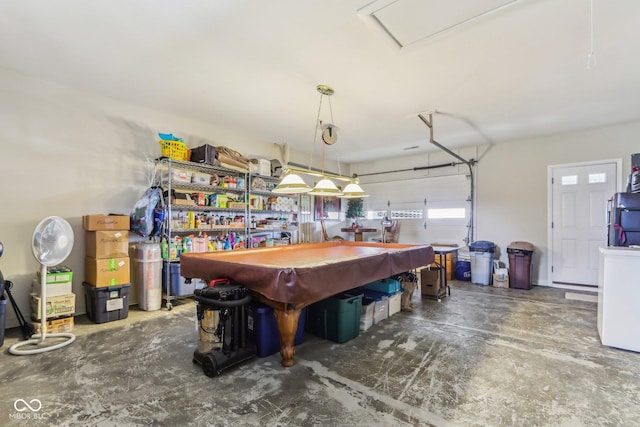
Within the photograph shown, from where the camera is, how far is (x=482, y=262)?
19.4 ft

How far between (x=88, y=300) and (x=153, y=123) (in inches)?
103

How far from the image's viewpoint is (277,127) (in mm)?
5332

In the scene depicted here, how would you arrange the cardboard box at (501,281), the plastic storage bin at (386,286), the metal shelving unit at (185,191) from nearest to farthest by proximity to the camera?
1. the plastic storage bin at (386,286)
2. the metal shelving unit at (185,191)
3. the cardboard box at (501,281)

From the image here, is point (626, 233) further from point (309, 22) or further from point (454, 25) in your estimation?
point (309, 22)

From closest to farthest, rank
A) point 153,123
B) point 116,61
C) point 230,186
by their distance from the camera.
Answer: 1. point 116,61
2. point 153,123
3. point 230,186

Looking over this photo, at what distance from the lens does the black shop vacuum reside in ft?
7.68

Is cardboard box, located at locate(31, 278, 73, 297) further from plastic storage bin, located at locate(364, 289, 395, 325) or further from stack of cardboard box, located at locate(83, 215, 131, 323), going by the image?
plastic storage bin, located at locate(364, 289, 395, 325)

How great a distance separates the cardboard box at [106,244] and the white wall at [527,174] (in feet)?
19.5

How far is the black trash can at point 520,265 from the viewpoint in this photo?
5.45m

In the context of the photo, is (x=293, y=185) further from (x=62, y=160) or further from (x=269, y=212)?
(x=62, y=160)

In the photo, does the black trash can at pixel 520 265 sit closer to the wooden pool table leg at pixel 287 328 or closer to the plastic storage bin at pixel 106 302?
the wooden pool table leg at pixel 287 328

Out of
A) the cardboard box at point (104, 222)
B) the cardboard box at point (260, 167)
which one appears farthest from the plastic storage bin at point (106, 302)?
the cardboard box at point (260, 167)

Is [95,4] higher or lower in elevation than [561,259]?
higher

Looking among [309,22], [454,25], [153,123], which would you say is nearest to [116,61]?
[153,123]
